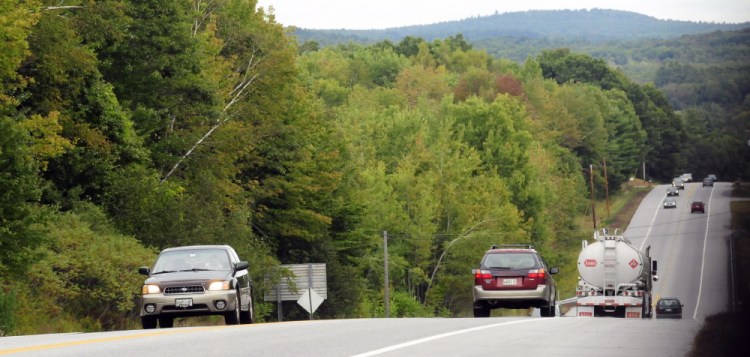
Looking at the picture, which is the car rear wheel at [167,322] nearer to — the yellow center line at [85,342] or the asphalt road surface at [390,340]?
the asphalt road surface at [390,340]

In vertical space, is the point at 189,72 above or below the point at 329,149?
above

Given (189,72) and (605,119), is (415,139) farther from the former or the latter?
(605,119)

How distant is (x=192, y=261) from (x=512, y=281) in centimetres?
959

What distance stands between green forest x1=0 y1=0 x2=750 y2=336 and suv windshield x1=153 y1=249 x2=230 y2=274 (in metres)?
4.19

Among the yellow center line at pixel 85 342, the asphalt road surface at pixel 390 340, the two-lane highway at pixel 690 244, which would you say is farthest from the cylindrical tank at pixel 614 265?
the two-lane highway at pixel 690 244

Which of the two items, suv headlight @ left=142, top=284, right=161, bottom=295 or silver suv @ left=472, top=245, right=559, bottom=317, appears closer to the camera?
suv headlight @ left=142, top=284, right=161, bottom=295

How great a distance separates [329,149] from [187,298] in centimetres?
4524

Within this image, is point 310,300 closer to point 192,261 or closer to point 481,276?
point 481,276

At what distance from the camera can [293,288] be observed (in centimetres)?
5441

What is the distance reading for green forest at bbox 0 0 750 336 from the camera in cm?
3422

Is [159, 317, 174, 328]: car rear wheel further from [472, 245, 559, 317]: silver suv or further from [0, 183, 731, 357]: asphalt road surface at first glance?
[472, 245, 559, 317]: silver suv

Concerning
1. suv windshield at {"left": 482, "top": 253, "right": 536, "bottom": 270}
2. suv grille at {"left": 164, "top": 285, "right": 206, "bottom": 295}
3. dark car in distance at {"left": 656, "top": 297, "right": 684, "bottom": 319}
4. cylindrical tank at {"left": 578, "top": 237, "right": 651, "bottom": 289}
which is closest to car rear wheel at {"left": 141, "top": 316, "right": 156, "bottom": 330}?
suv grille at {"left": 164, "top": 285, "right": 206, "bottom": 295}

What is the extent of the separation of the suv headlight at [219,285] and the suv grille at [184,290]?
18 cm

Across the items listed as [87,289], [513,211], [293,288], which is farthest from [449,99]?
[87,289]
